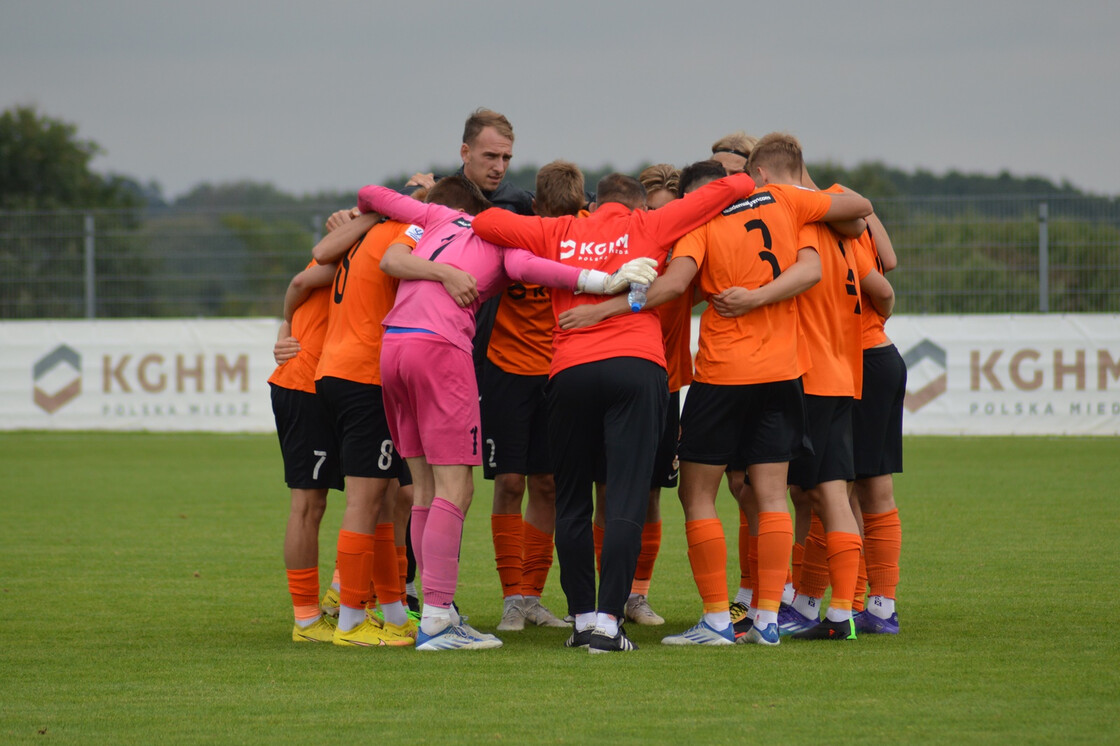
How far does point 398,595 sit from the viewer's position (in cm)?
589

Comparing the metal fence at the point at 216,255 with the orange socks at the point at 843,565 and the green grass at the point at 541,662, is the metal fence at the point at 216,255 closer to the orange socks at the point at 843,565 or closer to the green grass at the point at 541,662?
the green grass at the point at 541,662

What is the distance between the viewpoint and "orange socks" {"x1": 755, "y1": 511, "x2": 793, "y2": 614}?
5281 millimetres

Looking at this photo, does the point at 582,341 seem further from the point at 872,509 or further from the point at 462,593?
the point at 462,593

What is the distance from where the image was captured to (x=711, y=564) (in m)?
5.32

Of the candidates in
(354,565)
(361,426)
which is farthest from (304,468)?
(354,565)

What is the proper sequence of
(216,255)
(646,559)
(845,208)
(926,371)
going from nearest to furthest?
(845,208) < (646,559) < (926,371) < (216,255)

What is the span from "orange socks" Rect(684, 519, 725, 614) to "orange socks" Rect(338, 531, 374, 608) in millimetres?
1420

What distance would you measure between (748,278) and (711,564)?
1.22 m

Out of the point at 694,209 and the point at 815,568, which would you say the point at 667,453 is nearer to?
the point at 815,568

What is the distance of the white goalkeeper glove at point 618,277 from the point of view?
5078 millimetres

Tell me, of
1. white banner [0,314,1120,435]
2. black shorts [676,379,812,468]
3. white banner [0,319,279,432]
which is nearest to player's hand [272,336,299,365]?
black shorts [676,379,812,468]

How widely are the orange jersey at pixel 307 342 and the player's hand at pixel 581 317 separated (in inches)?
51.0

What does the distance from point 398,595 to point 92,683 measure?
155 cm

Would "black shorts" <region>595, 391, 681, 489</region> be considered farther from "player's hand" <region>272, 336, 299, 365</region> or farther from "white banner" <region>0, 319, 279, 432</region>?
"white banner" <region>0, 319, 279, 432</region>
